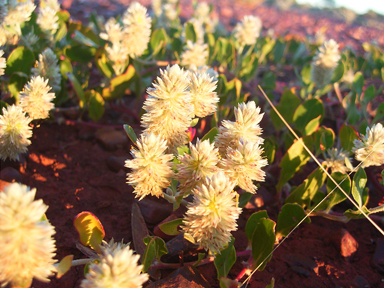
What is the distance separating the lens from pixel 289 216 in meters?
1.86

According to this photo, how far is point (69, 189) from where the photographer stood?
7.21 ft

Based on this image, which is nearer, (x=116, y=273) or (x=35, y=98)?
(x=116, y=273)

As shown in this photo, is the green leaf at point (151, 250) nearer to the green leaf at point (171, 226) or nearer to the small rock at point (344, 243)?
the green leaf at point (171, 226)

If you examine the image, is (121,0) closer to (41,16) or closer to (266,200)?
(41,16)

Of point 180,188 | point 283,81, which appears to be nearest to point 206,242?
point 180,188

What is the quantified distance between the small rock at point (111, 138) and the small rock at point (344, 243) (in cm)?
175

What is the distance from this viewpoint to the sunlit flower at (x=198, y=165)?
1356 mm

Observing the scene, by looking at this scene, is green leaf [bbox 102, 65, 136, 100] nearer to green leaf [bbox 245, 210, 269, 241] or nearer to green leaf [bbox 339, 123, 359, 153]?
green leaf [bbox 245, 210, 269, 241]

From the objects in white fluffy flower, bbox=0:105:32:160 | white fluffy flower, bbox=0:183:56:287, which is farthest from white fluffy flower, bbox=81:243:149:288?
white fluffy flower, bbox=0:105:32:160

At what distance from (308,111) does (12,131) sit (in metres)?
2.16

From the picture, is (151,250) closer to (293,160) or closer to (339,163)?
(293,160)

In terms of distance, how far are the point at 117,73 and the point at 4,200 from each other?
193 cm

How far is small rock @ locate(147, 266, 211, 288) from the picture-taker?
4.98 feet

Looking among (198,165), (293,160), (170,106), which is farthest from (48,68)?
(293,160)
